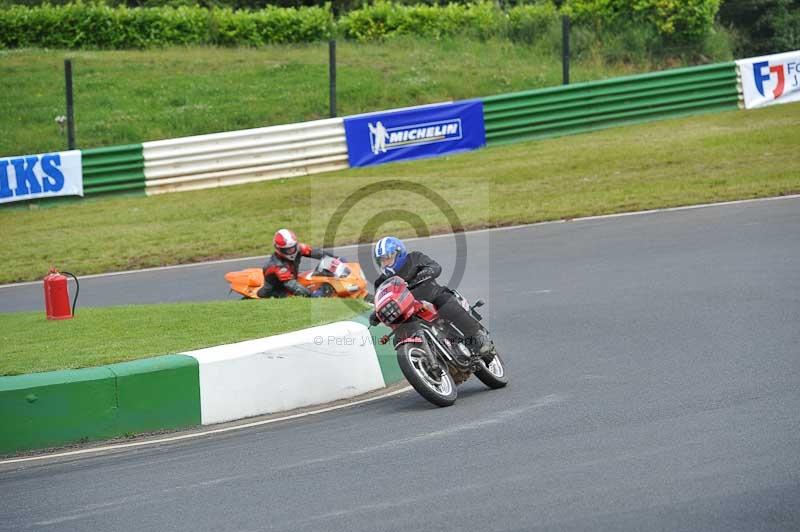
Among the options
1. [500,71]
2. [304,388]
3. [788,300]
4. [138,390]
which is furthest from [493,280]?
[500,71]

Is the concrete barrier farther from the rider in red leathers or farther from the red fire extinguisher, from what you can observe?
the rider in red leathers

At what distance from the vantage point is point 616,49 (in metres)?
31.7

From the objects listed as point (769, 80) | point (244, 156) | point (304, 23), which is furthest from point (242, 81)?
point (769, 80)

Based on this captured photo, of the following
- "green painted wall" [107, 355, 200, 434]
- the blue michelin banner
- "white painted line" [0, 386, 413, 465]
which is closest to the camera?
"white painted line" [0, 386, 413, 465]

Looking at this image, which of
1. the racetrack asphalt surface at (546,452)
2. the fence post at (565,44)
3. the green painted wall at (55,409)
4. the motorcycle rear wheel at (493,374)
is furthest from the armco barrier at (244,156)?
the green painted wall at (55,409)

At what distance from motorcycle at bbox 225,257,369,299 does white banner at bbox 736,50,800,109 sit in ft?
46.9

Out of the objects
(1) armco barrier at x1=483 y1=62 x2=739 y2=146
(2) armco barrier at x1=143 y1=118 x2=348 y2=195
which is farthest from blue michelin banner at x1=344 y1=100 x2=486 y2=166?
(1) armco barrier at x1=483 y1=62 x2=739 y2=146

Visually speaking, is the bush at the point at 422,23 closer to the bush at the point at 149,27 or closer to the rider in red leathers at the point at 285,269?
the bush at the point at 149,27

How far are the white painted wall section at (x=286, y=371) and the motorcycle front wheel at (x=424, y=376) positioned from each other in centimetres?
81

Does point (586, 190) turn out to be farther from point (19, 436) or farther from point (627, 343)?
point (19, 436)

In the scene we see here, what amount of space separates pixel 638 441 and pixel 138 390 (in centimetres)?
363

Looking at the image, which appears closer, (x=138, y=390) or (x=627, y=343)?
(x=138, y=390)

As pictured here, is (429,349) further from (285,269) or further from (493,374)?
(285,269)

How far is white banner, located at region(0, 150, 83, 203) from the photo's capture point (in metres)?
21.7
